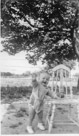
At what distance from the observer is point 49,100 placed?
10.9 ft

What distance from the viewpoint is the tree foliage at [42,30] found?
8.41 meters

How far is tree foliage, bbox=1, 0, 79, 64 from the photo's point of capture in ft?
27.6

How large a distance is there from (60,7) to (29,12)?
44.7 inches

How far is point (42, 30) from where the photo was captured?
29.3ft

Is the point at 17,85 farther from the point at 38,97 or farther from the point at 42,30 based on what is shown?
the point at 38,97

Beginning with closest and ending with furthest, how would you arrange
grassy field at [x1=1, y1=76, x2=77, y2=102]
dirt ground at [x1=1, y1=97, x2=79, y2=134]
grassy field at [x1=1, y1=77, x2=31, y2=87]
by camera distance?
dirt ground at [x1=1, y1=97, x2=79, y2=134] → grassy field at [x1=1, y1=76, x2=77, y2=102] → grassy field at [x1=1, y1=77, x2=31, y2=87]

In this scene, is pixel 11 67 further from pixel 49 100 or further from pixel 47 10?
pixel 49 100

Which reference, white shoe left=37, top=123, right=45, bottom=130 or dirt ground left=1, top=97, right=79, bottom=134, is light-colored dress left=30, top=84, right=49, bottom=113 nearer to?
white shoe left=37, top=123, right=45, bottom=130

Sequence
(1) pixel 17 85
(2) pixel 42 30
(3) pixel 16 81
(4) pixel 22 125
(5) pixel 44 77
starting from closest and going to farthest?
1. (5) pixel 44 77
2. (4) pixel 22 125
3. (2) pixel 42 30
4. (1) pixel 17 85
5. (3) pixel 16 81

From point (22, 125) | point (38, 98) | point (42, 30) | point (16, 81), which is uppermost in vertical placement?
point (42, 30)

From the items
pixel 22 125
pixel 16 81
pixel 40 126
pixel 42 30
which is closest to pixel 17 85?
pixel 16 81

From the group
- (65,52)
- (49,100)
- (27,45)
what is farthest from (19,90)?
(49,100)

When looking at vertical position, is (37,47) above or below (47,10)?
below

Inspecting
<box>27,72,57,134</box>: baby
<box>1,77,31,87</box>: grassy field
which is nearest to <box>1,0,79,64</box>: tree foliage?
<box>1,77,31,87</box>: grassy field
